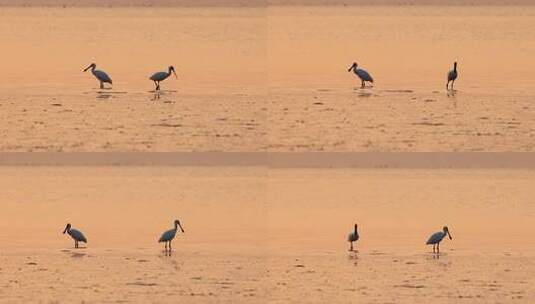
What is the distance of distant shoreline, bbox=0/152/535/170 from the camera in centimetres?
2383

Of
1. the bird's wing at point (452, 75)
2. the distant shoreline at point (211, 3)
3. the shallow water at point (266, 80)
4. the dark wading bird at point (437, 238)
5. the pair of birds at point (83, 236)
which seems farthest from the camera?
the distant shoreline at point (211, 3)

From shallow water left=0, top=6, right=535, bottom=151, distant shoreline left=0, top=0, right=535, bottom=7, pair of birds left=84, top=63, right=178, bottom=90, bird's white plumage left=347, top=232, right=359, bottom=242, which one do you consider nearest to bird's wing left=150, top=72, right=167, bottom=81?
pair of birds left=84, top=63, right=178, bottom=90

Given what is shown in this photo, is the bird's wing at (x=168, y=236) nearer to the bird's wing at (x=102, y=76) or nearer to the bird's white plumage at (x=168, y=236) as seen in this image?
the bird's white plumage at (x=168, y=236)

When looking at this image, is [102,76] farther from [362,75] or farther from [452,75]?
[452,75]

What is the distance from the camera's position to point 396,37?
32781 millimetres

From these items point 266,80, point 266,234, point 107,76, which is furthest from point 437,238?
point 107,76

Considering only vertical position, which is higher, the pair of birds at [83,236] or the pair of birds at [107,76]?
the pair of birds at [107,76]

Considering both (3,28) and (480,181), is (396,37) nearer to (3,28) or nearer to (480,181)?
(3,28)

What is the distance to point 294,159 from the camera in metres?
23.9

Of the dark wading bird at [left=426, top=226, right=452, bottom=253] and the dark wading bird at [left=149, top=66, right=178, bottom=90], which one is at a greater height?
the dark wading bird at [left=149, top=66, right=178, bottom=90]

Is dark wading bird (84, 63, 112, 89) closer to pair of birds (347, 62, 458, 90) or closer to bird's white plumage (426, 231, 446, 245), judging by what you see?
pair of birds (347, 62, 458, 90)

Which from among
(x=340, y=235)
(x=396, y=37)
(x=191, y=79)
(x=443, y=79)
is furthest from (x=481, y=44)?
(x=340, y=235)

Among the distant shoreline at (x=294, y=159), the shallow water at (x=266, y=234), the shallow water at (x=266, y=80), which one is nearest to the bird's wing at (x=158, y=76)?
the shallow water at (x=266, y=80)

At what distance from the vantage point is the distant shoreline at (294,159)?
23.8 m
